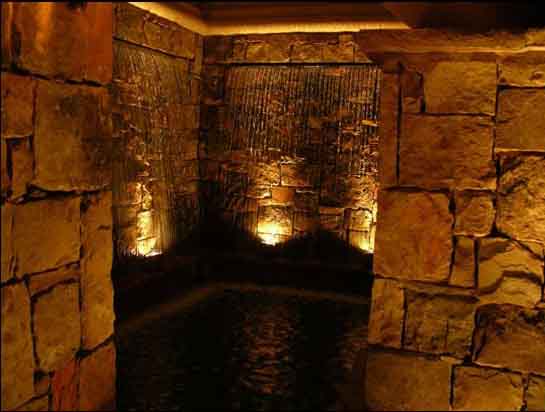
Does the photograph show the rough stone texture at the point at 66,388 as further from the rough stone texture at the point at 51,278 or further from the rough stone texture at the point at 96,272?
the rough stone texture at the point at 51,278

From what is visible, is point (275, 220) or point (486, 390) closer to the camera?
point (486, 390)

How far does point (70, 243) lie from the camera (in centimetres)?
262

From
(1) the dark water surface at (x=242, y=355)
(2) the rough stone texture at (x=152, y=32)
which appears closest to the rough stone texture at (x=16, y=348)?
(1) the dark water surface at (x=242, y=355)

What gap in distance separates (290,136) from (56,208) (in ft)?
16.6

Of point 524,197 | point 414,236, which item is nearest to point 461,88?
point 524,197

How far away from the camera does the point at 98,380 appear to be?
9.45ft

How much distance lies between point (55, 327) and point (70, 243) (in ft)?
1.17

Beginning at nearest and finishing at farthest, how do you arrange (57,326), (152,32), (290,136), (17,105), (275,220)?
(17,105), (57,326), (152,32), (290,136), (275,220)

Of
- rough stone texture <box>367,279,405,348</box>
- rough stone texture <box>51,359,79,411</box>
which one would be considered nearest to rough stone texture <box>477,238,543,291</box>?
rough stone texture <box>367,279,405,348</box>

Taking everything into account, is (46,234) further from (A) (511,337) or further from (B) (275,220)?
(B) (275,220)

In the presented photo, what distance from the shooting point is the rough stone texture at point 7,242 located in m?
2.24

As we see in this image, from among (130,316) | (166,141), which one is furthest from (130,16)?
(130,316)

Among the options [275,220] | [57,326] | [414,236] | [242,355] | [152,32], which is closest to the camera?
[57,326]

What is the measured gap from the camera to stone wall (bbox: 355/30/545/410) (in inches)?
111
